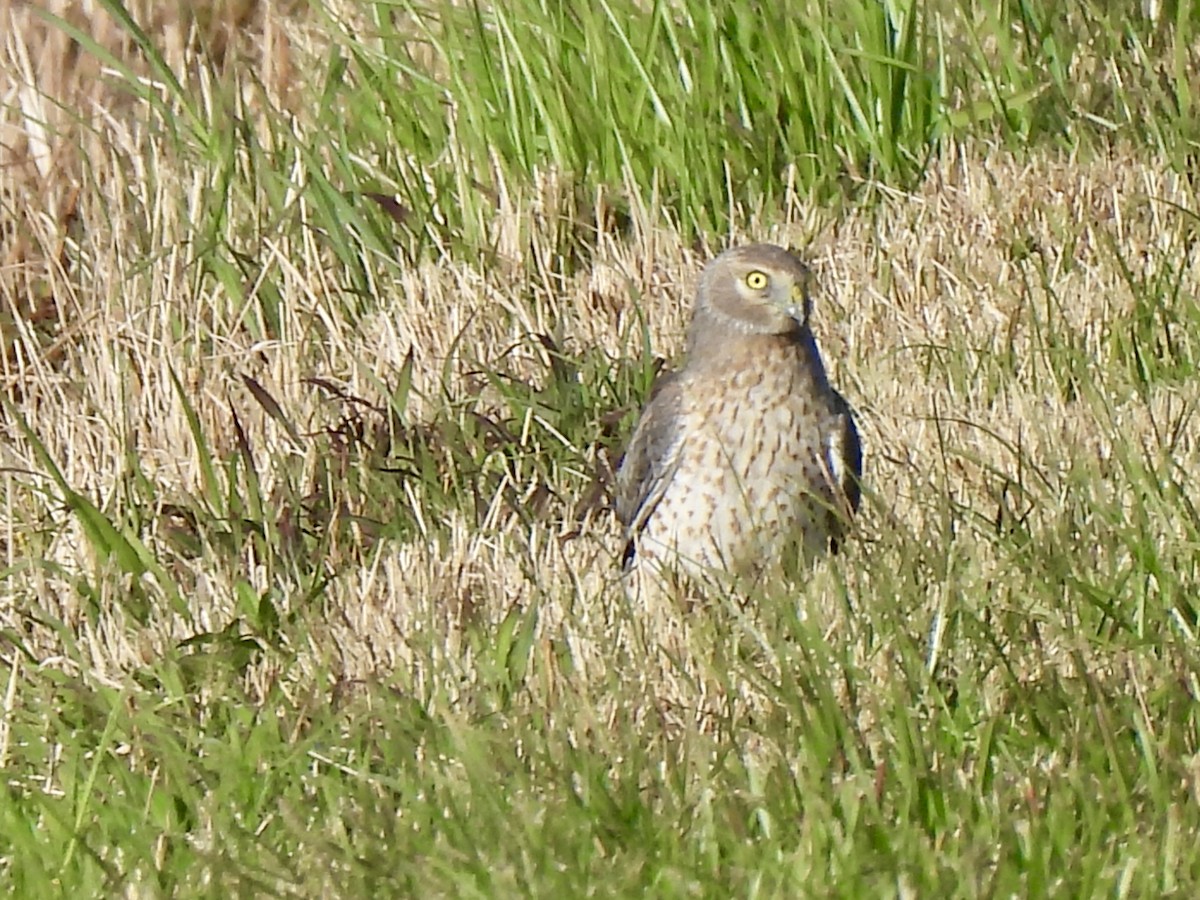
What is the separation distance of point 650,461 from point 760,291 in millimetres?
457

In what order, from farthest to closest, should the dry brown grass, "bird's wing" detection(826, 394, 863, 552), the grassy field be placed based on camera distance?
"bird's wing" detection(826, 394, 863, 552), the dry brown grass, the grassy field

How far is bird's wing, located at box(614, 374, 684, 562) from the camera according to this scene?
5.18 metres

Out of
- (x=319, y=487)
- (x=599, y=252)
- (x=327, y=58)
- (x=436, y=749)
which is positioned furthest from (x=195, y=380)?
(x=436, y=749)

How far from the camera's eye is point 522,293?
6.38 m

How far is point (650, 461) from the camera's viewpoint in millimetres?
5223

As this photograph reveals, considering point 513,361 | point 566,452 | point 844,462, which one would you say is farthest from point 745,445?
point 513,361

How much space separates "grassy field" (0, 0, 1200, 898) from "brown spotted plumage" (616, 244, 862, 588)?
0.50 feet

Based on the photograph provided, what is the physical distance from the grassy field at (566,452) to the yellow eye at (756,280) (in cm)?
49

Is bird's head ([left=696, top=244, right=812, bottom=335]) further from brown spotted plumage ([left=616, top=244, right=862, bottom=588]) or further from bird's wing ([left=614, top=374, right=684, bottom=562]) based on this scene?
bird's wing ([left=614, top=374, right=684, bottom=562])

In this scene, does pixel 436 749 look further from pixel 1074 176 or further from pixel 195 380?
pixel 1074 176

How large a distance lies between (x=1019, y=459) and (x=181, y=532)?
80.2 inches

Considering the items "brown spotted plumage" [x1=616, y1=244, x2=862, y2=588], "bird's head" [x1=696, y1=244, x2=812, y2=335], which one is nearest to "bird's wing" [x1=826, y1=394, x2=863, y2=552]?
"brown spotted plumage" [x1=616, y1=244, x2=862, y2=588]

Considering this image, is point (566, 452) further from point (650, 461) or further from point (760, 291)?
point (760, 291)

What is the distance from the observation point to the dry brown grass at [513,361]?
4582 millimetres
